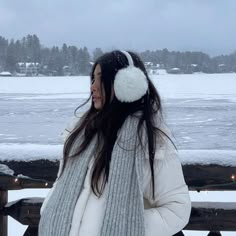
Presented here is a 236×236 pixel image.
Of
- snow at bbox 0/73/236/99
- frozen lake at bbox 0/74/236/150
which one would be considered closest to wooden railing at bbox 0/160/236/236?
frozen lake at bbox 0/74/236/150

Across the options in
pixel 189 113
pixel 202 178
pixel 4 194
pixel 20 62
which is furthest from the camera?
pixel 20 62

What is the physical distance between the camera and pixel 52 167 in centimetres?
265

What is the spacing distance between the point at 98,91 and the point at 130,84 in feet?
0.54

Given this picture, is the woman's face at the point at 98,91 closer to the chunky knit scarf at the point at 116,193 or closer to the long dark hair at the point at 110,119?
the long dark hair at the point at 110,119

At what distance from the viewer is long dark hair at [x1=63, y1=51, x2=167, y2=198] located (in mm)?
2037

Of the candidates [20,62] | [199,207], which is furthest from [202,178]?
[20,62]

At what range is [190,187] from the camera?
8.41 ft

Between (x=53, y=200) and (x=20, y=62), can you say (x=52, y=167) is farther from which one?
(x=20, y=62)

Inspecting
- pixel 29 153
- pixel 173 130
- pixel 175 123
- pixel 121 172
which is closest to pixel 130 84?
pixel 121 172

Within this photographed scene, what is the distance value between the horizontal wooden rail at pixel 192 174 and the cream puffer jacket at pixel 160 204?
55 centimetres

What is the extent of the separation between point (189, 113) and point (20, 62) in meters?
81.5

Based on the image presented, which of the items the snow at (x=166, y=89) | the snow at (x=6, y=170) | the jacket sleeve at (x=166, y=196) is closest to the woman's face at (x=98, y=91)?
the jacket sleeve at (x=166, y=196)

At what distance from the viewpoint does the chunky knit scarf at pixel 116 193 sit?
→ 195 cm

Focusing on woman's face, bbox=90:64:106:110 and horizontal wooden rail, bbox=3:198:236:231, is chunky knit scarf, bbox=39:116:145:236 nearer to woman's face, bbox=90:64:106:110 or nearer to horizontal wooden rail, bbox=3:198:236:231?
woman's face, bbox=90:64:106:110
